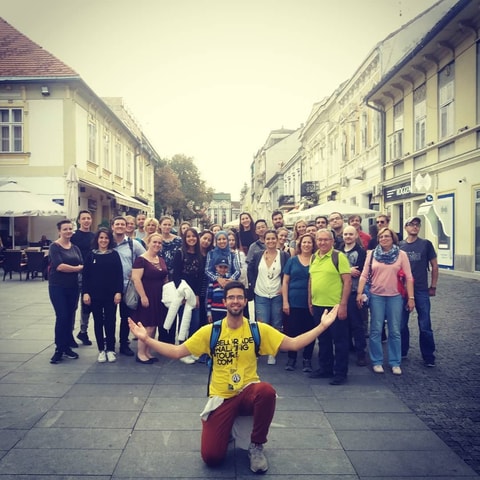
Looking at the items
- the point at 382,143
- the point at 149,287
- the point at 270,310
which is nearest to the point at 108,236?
the point at 149,287

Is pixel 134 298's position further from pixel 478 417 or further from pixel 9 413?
pixel 478 417

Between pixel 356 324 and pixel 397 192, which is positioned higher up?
pixel 397 192

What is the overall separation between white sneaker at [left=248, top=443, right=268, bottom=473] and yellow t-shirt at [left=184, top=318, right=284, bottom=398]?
16.5 inches

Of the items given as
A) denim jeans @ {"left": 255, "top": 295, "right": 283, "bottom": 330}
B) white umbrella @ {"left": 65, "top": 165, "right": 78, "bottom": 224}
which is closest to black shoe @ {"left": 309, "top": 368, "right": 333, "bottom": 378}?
denim jeans @ {"left": 255, "top": 295, "right": 283, "bottom": 330}

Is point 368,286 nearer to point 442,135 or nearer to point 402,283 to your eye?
point 402,283

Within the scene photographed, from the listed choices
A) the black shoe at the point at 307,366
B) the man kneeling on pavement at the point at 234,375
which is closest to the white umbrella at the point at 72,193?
the black shoe at the point at 307,366

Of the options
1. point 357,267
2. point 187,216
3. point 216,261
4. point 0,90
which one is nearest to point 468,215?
point 357,267

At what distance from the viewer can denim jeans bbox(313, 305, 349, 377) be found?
5.59 meters

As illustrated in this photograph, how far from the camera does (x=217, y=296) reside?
20.5ft

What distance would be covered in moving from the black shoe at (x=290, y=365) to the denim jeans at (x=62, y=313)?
9.67 feet

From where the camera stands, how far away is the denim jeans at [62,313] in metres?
6.23

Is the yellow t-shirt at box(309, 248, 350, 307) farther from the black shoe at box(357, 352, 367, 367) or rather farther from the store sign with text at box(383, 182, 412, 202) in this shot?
the store sign with text at box(383, 182, 412, 202)

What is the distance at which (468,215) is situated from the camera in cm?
1491

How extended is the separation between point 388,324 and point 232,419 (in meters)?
2.95
